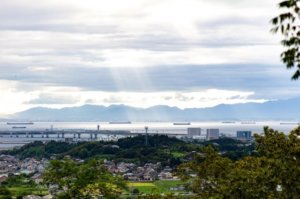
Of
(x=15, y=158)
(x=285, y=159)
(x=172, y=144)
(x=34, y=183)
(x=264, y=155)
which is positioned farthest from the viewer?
(x=15, y=158)

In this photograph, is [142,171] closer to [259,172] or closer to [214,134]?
[259,172]

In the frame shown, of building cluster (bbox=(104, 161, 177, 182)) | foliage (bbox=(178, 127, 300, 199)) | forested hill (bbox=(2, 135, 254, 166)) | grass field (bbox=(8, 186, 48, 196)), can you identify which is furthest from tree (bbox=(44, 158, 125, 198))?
forested hill (bbox=(2, 135, 254, 166))

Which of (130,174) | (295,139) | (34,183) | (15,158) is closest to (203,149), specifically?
(295,139)

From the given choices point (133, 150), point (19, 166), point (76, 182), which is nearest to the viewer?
point (76, 182)

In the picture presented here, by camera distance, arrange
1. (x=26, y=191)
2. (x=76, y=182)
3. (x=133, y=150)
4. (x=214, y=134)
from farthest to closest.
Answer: (x=214, y=134) < (x=133, y=150) < (x=26, y=191) < (x=76, y=182)

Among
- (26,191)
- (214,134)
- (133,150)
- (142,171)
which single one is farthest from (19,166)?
(214,134)

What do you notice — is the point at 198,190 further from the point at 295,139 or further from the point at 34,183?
the point at 34,183
